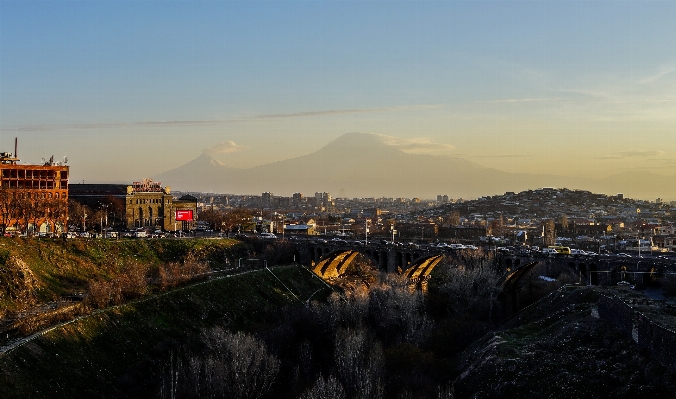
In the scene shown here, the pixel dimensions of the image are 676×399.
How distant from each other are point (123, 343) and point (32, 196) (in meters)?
46.1

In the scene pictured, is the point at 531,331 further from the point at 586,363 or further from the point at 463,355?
the point at 586,363

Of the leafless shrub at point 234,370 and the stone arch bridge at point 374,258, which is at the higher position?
the stone arch bridge at point 374,258

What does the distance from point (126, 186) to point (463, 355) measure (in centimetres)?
7224

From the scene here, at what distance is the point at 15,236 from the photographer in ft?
204

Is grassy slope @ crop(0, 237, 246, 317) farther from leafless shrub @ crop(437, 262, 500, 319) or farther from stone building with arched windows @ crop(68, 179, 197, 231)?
leafless shrub @ crop(437, 262, 500, 319)

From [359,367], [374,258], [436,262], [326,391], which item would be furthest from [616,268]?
[326,391]

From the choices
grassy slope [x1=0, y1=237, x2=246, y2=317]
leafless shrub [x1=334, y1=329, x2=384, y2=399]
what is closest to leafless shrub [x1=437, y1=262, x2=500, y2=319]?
leafless shrub [x1=334, y1=329, x2=384, y2=399]

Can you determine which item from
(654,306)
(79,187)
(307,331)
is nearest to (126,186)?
(79,187)

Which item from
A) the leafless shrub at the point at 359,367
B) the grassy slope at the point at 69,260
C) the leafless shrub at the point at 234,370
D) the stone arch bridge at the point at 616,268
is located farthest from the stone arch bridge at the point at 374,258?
the leafless shrub at the point at 234,370

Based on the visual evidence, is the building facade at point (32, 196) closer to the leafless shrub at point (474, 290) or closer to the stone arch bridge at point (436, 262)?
the stone arch bridge at point (436, 262)

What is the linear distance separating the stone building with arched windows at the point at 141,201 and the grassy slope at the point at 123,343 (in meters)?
44.5

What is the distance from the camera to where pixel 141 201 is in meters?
105

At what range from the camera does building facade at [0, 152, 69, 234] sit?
72562mm

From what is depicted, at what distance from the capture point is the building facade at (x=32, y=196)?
238 ft
